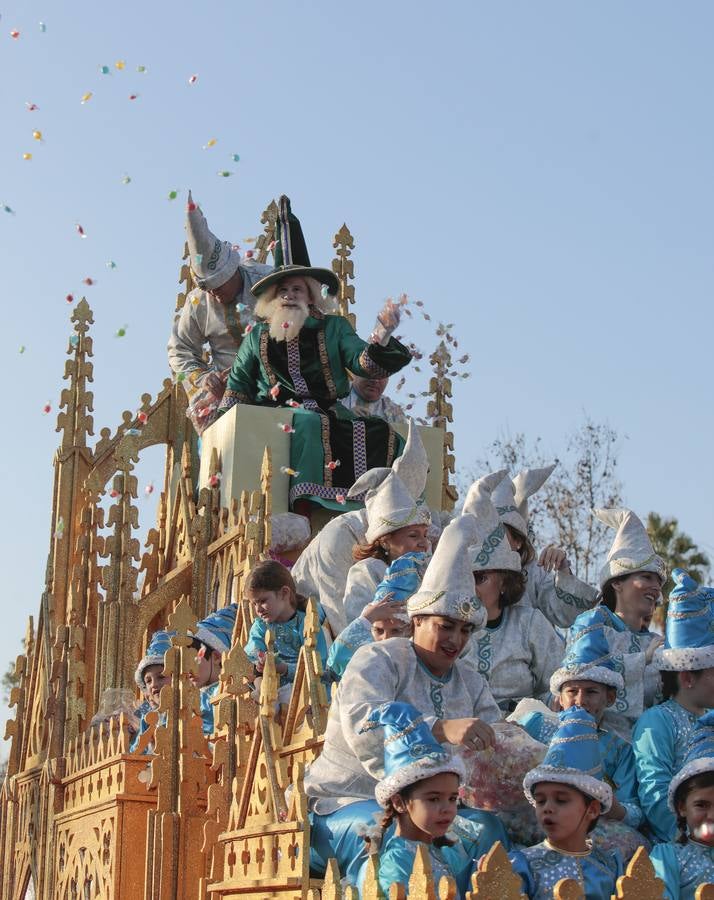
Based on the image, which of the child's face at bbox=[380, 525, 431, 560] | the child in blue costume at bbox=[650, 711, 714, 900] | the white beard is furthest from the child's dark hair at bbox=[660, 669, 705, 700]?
the white beard

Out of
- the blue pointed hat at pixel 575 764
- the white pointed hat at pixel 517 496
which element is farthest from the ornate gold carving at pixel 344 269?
the blue pointed hat at pixel 575 764

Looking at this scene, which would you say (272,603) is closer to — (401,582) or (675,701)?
(401,582)

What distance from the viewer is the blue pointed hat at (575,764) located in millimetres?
5969

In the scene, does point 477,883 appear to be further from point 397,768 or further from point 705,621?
point 705,621

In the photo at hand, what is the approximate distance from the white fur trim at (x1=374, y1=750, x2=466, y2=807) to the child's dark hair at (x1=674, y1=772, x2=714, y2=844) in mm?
939

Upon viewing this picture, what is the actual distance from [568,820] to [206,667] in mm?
4017

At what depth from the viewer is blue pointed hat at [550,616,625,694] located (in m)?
7.10

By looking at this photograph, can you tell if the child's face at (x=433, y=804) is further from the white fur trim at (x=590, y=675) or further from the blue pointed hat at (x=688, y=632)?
the blue pointed hat at (x=688, y=632)

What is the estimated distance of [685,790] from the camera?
6.28 metres

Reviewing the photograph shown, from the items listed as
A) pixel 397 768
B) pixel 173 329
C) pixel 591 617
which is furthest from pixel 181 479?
pixel 397 768

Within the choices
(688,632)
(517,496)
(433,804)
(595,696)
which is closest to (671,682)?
(688,632)

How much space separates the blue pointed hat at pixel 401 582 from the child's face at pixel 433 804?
1.59 m

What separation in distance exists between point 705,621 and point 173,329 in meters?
8.41

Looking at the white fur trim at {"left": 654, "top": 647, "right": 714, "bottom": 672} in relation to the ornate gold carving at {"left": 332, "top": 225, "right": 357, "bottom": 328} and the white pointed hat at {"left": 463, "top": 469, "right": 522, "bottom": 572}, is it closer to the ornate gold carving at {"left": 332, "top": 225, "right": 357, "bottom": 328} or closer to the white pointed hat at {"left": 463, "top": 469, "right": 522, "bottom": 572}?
the white pointed hat at {"left": 463, "top": 469, "right": 522, "bottom": 572}
